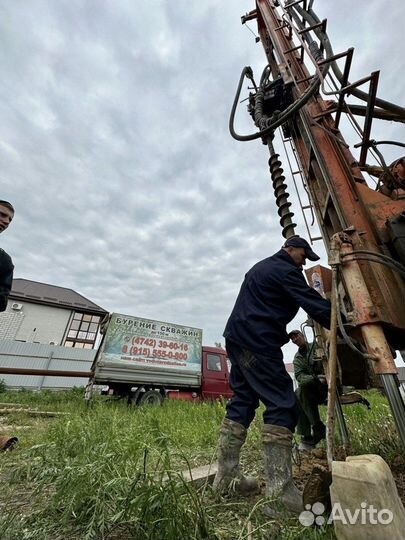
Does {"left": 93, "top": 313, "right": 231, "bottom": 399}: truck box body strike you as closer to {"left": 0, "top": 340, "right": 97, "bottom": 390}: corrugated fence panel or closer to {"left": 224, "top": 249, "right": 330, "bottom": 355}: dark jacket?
{"left": 224, "top": 249, "right": 330, "bottom": 355}: dark jacket

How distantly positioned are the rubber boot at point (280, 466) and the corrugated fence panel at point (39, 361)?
15.5 metres

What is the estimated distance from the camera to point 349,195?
2.53m

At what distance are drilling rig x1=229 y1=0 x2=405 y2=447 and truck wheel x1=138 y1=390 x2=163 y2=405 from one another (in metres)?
7.52

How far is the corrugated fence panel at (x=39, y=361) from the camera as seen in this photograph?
13734 mm

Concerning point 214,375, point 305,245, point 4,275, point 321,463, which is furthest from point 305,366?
point 214,375

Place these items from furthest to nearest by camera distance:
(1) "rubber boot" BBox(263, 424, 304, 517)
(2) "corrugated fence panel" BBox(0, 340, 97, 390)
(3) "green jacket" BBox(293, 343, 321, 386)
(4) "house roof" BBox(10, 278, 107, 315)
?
(4) "house roof" BBox(10, 278, 107, 315), (2) "corrugated fence panel" BBox(0, 340, 97, 390), (3) "green jacket" BBox(293, 343, 321, 386), (1) "rubber boot" BBox(263, 424, 304, 517)

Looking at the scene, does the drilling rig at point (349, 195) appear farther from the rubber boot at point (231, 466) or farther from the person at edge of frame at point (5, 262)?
the person at edge of frame at point (5, 262)

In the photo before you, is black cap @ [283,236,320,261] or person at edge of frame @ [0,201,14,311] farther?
person at edge of frame @ [0,201,14,311]

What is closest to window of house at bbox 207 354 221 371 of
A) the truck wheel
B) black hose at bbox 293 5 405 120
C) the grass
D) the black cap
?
the truck wheel

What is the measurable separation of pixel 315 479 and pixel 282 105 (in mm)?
4581

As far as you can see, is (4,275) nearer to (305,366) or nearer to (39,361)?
(305,366)

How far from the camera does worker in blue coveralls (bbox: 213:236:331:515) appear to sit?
5.46 feet

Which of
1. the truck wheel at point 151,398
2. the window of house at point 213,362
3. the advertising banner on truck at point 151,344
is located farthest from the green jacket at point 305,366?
the window of house at point 213,362

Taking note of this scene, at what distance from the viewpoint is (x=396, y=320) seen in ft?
6.35
